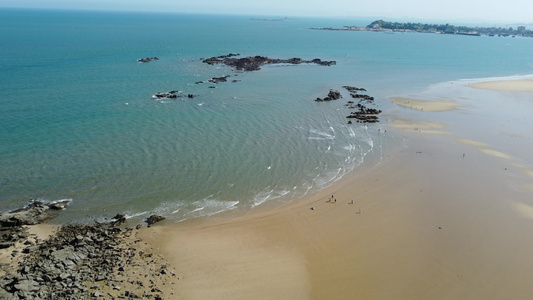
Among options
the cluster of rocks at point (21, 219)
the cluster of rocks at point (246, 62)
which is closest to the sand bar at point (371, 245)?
the cluster of rocks at point (21, 219)

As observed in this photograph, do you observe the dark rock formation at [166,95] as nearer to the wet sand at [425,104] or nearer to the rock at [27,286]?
the wet sand at [425,104]

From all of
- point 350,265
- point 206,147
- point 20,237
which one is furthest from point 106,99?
point 350,265

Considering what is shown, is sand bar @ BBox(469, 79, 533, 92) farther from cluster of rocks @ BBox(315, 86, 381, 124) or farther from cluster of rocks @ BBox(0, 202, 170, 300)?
cluster of rocks @ BBox(0, 202, 170, 300)

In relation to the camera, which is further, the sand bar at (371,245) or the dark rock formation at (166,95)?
the dark rock formation at (166,95)

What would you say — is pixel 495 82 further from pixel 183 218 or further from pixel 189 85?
pixel 183 218

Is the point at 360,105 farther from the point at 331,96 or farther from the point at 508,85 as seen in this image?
the point at 508,85

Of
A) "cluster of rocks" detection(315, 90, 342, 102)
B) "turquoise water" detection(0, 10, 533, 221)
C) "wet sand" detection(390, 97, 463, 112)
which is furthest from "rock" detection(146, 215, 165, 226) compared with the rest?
"wet sand" detection(390, 97, 463, 112)
